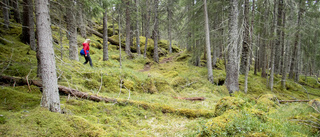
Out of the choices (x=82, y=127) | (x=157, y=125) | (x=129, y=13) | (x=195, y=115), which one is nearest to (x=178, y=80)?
(x=195, y=115)

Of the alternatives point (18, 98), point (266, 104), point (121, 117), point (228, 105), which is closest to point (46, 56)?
point (18, 98)

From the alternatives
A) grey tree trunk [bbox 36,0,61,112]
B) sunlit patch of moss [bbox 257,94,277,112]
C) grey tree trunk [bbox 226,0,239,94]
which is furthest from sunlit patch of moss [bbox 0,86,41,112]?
grey tree trunk [bbox 226,0,239,94]

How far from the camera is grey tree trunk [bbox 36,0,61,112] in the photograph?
284cm

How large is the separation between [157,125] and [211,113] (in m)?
1.83

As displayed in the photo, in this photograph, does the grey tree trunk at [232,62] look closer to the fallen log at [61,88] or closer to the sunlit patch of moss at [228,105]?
the sunlit patch of moss at [228,105]

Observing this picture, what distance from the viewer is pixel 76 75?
235 inches

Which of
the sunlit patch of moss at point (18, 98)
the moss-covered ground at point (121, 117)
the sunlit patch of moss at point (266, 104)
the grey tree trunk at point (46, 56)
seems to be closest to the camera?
the moss-covered ground at point (121, 117)

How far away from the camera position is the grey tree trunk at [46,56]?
284 cm

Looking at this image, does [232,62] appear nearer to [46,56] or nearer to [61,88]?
[61,88]

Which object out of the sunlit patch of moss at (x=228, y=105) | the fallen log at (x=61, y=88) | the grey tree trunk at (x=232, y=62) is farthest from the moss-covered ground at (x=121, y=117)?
the grey tree trunk at (x=232, y=62)

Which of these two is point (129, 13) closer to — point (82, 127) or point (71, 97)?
point (71, 97)

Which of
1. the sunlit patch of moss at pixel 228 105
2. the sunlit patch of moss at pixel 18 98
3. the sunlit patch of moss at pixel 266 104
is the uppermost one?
the sunlit patch of moss at pixel 18 98

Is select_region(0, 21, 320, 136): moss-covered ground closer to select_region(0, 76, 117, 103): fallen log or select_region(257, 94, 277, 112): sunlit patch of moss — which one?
select_region(257, 94, 277, 112): sunlit patch of moss

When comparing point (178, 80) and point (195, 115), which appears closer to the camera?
point (195, 115)
